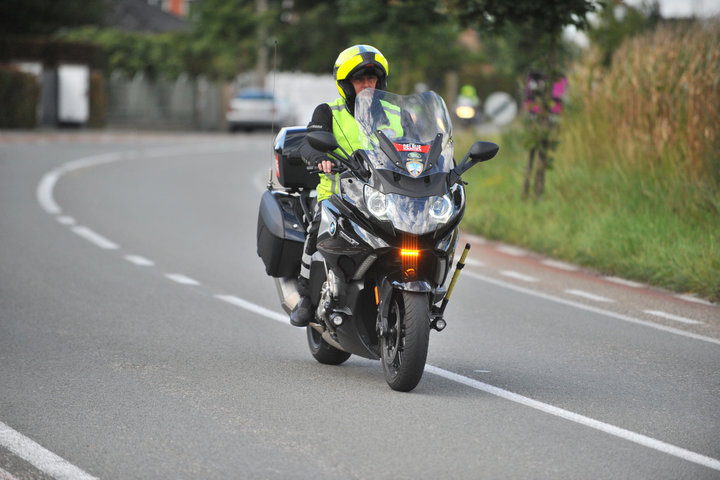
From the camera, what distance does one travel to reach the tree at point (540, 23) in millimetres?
15883

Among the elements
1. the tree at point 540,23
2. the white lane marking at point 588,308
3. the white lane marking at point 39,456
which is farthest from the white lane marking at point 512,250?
the white lane marking at point 39,456

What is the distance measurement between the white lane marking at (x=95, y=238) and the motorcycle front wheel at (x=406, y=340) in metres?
7.25

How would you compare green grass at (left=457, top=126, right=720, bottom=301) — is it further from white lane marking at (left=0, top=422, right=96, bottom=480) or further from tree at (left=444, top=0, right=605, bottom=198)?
white lane marking at (left=0, top=422, right=96, bottom=480)

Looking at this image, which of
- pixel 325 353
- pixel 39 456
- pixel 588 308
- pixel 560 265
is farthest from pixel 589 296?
pixel 39 456

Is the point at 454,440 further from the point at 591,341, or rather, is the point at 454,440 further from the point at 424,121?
the point at 591,341

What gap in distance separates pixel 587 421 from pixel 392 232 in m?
1.32

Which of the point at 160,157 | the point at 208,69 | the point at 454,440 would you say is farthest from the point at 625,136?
the point at 208,69

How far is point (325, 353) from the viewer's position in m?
7.95

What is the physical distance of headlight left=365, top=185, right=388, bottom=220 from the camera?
673 cm

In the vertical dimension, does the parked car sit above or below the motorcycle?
below

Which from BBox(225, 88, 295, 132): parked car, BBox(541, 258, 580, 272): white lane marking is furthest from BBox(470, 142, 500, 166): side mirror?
BBox(225, 88, 295, 132): parked car

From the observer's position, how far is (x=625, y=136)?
659 inches

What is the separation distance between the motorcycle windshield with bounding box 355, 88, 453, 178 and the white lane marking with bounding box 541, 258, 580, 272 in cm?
637

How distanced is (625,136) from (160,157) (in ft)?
A: 52.2
